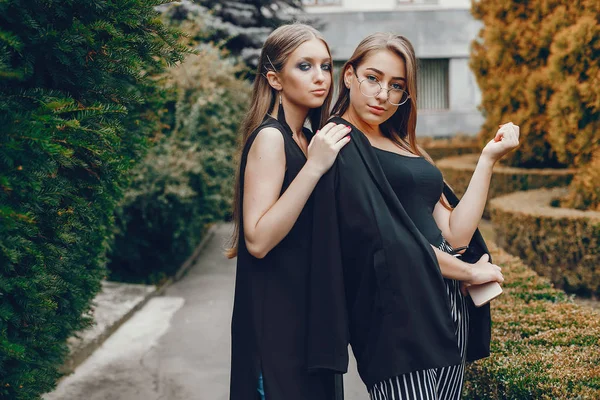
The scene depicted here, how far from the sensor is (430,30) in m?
20.5

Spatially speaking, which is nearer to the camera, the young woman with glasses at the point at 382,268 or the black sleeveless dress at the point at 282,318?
the young woman with glasses at the point at 382,268

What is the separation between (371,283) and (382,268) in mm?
77

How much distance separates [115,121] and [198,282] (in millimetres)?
5353

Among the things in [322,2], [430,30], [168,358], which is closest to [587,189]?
[168,358]

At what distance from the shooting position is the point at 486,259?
2686 mm

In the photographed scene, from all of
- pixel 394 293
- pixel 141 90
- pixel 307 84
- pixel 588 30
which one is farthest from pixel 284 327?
pixel 588 30

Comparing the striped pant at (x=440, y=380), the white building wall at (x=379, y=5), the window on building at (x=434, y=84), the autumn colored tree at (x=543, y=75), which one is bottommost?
the striped pant at (x=440, y=380)

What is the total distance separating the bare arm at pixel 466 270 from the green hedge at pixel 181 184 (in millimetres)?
4742

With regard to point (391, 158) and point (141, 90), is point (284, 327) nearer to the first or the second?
point (391, 158)

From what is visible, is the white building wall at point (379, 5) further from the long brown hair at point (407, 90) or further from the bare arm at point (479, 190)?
the bare arm at point (479, 190)

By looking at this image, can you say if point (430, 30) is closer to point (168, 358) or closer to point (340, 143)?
point (168, 358)

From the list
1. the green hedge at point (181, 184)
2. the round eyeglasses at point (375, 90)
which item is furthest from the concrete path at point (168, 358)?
the round eyeglasses at point (375, 90)

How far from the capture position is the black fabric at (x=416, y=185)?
2.61m

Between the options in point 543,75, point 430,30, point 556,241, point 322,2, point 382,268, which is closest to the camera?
point 382,268
